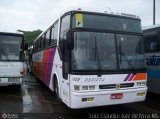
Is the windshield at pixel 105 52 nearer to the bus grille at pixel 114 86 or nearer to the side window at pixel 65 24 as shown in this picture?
the bus grille at pixel 114 86

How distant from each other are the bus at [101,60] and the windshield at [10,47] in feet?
13.0

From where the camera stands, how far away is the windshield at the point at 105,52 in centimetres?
632

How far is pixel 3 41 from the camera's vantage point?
1042cm

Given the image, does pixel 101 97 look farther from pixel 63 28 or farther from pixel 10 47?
pixel 10 47

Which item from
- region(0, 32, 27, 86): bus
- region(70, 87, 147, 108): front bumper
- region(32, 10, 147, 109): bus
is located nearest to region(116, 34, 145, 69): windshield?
region(32, 10, 147, 109): bus

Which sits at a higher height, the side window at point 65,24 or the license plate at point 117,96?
the side window at point 65,24

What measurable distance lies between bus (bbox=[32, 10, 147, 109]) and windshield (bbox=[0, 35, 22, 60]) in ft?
13.0

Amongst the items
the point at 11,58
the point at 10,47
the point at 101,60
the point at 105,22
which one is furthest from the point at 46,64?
the point at 101,60

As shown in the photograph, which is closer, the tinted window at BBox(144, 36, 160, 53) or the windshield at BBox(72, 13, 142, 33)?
the windshield at BBox(72, 13, 142, 33)

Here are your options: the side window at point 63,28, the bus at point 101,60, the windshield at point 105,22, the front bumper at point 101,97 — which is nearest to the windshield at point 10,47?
the side window at point 63,28

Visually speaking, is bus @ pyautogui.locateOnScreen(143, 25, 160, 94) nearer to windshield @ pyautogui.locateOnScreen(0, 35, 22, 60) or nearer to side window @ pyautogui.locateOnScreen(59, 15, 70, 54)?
side window @ pyautogui.locateOnScreen(59, 15, 70, 54)

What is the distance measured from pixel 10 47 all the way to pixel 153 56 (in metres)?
6.12

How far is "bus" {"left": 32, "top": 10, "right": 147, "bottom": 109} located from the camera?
20.6ft

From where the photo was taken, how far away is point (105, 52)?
651 cm
